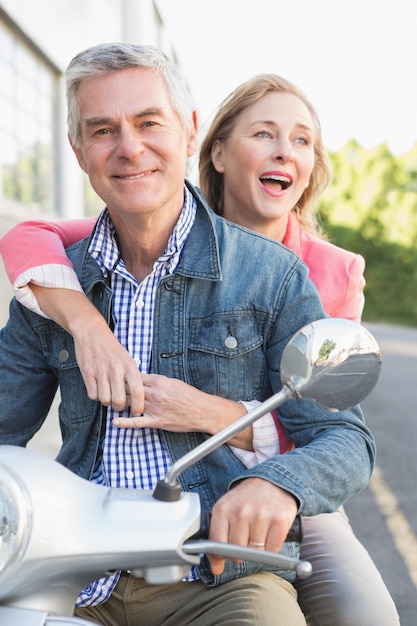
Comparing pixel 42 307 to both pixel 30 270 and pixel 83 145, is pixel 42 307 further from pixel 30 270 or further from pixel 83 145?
pixel 83 145

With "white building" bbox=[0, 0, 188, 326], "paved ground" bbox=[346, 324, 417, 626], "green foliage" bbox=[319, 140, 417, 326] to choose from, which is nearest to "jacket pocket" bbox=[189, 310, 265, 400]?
"paved ground" bbox=[346, 324, 417, 626]

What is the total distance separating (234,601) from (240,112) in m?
1.96

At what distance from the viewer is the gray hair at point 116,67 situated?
71.8 inches

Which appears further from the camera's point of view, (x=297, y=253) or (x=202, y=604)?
(x=297, y=253)

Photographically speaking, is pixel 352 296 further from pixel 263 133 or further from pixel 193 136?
pixel 193 136

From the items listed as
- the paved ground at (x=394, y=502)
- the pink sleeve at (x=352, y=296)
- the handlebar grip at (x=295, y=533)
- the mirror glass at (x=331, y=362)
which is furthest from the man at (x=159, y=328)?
the paved ground at (x=394, y=502)

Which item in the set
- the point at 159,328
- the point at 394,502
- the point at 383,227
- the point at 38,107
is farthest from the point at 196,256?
the point at 383,227

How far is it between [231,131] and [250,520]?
2.02 m

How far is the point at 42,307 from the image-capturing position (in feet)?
6.43

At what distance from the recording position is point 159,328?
1.87m

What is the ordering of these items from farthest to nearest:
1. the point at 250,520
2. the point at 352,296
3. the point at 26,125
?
the point at 26,125
the point at 352,296
the point at 250,520

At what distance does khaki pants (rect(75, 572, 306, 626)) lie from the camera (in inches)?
58.9

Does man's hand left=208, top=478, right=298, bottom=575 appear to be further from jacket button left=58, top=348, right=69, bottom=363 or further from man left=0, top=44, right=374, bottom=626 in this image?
jacket button left=58, top=348, right=69, bottom=363

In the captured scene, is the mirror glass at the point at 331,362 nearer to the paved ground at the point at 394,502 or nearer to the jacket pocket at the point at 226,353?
the jacket pocket at the point at 226,353
